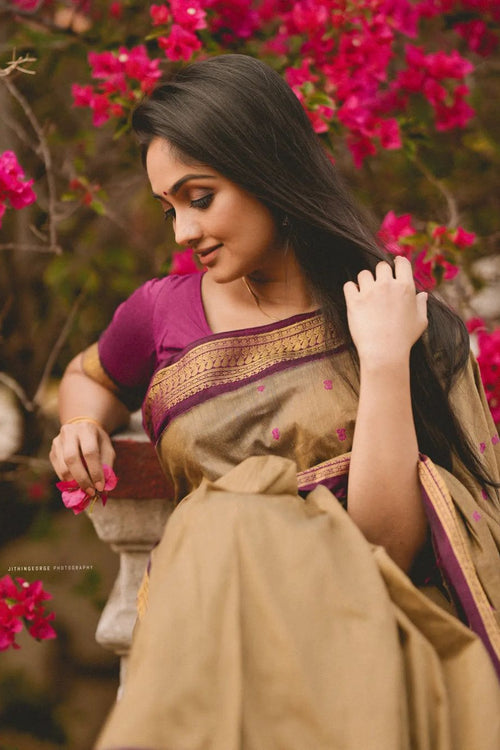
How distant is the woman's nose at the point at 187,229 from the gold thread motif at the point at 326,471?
1.64ft

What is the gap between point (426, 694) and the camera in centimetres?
127

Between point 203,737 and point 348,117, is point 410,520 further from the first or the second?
point 348,117

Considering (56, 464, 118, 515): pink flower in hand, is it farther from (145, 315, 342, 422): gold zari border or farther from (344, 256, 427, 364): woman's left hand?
(344, 256, 427, 364): woman's left hand

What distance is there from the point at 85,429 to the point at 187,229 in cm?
A: 49

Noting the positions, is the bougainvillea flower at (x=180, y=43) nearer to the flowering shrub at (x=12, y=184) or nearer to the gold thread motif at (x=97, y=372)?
the flowering shrub at (x=12, y=184)

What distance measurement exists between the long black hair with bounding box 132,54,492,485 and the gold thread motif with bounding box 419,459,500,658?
151 mm

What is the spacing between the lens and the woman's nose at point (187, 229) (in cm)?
164

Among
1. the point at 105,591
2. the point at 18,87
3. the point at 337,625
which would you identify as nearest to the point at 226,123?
the point at 337,625

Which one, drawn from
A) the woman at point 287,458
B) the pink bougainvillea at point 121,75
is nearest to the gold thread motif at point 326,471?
the woman at point 287,458

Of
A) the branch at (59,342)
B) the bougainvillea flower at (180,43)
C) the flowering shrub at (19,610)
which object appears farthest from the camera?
the branch at (59,342)

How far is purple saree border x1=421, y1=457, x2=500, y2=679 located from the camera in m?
1.44

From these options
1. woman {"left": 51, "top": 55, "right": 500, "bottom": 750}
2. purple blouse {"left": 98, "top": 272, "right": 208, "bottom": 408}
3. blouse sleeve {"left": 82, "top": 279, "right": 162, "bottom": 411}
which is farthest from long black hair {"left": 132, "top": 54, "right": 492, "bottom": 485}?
blouse sleeve {"left": 82, "top": 279, "right": 162, "bottom": 411}

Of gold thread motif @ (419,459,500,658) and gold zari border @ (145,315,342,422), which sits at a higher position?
gold zari border @ (145,315,342,422)

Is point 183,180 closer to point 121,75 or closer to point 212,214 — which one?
point 212,214
